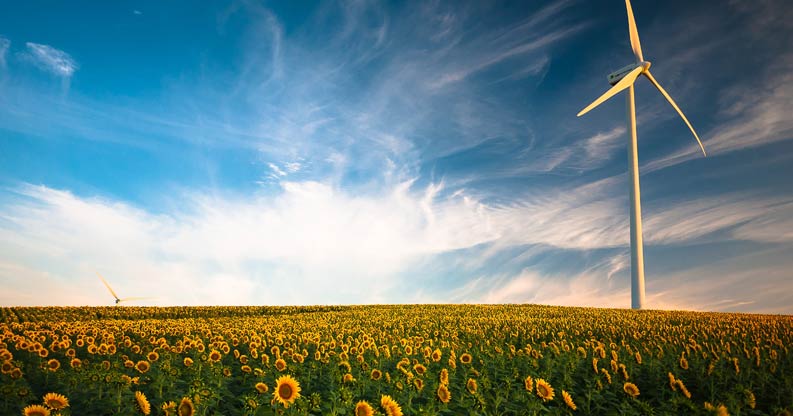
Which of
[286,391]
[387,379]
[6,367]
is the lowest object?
[6,367]

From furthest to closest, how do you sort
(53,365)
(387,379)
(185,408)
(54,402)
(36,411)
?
(53,365), (387,379), (54,402), (185,408), (36,411)

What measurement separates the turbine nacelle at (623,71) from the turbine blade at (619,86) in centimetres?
52

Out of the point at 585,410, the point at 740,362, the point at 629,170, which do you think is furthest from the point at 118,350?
the point at 629,170

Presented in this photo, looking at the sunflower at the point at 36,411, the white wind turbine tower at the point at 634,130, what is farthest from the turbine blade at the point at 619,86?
the sunflower at the point at 36,411

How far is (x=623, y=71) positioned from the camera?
48.7 m

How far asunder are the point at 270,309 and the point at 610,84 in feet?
140

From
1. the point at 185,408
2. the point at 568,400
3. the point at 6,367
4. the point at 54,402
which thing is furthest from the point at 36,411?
the point at 568,400

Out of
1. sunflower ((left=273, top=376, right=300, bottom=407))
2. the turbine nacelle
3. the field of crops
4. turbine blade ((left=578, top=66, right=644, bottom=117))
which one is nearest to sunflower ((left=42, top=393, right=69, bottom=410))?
the field of crops

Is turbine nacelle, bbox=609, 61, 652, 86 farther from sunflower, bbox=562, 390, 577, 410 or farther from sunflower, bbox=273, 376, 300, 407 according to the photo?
sunflower, bbox=273, 376, 300, 407

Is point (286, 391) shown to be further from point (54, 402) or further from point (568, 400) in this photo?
point (568, 400)

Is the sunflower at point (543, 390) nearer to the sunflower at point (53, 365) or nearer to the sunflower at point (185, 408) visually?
the sunflower at point (185, 408)

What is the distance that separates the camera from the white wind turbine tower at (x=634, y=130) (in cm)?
4375

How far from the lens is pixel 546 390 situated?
25.8 feet

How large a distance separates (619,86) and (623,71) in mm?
3787
